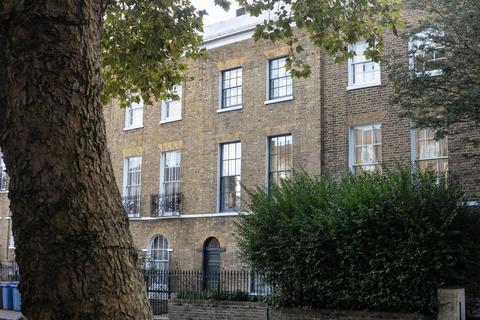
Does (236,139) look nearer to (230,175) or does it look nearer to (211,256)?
(230,175)

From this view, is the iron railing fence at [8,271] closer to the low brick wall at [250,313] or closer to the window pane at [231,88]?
the window pane at [231,88]

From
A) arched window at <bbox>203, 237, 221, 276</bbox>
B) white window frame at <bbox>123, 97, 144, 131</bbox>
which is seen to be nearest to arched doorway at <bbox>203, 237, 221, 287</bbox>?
arched window at <bbox>203, 237, 221, 276</bbox>

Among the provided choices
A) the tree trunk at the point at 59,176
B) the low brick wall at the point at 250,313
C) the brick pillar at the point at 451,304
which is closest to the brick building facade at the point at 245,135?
the low brick wall at the point at 250,313

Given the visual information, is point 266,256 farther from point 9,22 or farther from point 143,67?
point 9,22

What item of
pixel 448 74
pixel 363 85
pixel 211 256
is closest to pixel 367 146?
pixel 363 85

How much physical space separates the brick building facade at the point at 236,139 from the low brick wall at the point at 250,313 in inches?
151

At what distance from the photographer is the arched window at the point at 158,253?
2653 cm

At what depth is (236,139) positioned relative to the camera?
2481 centimetres

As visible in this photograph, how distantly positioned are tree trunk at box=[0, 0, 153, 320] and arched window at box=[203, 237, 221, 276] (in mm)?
21144

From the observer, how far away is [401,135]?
20344 mm

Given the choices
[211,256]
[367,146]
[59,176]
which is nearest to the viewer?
[59,176]

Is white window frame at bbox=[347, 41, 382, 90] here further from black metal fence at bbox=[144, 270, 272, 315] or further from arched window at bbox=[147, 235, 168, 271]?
arched window at bbox=[147, 235, 168, 271]

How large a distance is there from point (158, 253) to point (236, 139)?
5912 millimetres

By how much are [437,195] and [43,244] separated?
1255 cm
